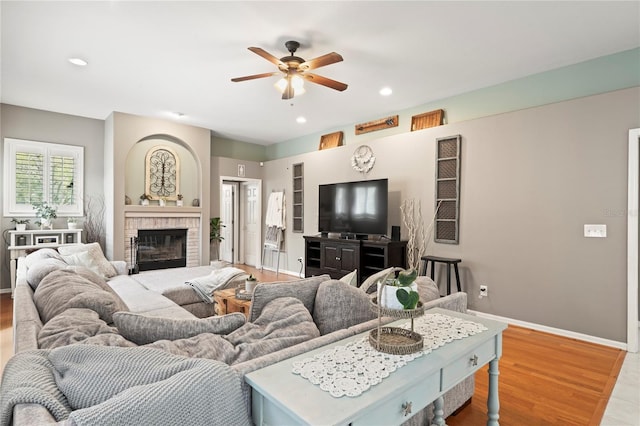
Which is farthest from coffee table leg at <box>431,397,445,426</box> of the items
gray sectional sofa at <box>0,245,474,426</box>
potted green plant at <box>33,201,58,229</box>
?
potted green plant at <box>33,201,58,229</box>

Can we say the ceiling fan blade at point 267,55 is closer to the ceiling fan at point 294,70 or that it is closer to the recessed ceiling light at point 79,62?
the ceiling fan at point 294,70

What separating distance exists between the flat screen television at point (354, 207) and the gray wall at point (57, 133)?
382cm

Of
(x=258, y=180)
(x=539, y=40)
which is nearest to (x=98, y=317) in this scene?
(x=539, y=40)

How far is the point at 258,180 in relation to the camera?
290 inches

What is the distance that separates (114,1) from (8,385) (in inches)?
106

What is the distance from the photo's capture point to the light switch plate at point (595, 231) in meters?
3.22

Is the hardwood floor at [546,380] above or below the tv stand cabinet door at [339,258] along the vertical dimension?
below

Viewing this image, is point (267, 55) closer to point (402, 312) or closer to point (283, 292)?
point (283, 292)

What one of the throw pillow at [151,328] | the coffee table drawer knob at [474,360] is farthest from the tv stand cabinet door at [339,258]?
the throw pillow at [151,328]

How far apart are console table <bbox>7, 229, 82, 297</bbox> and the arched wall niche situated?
1.02m

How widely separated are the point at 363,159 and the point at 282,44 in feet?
8.66

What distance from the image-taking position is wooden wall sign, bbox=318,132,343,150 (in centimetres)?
591

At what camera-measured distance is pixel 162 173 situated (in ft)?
18.9

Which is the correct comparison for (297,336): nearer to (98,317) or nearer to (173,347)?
(173,347)
